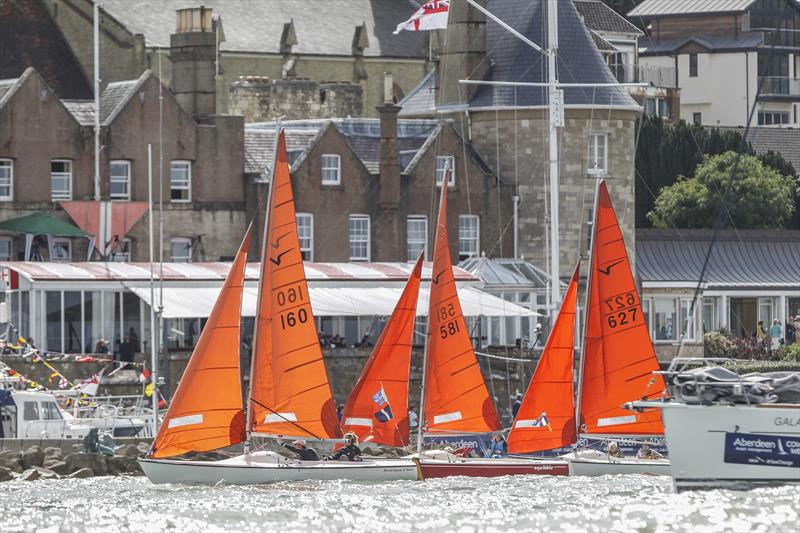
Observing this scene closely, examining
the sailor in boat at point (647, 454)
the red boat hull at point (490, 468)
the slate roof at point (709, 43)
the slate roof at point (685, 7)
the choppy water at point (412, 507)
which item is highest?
the slate roof at point (685, 7)

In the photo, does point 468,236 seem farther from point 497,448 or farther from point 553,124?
point 497,448

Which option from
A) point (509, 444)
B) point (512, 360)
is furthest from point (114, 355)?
point (509, 444)

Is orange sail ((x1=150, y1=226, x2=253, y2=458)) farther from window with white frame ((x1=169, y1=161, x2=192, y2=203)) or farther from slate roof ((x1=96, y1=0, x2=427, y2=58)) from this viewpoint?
slate roof ((x1=96, y1=0, x2=427, y2=58))

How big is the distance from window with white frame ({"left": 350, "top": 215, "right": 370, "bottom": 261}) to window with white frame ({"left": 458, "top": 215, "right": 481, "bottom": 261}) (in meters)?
3.32

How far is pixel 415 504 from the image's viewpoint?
45.5 meters

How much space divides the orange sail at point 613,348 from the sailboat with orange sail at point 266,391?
4.98m

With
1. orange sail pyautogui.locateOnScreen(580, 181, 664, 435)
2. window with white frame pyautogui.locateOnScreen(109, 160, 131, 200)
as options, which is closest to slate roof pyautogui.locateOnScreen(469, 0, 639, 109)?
window with white frame pyautogui.locateOnScreen(109, 160, 131, 200)

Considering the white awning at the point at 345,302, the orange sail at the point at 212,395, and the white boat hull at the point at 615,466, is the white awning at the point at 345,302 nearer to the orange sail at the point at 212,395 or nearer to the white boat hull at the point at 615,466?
the orange sail at the point at 212,395

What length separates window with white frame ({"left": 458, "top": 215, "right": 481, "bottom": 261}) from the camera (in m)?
78.1

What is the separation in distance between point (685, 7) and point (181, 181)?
53.5 meters

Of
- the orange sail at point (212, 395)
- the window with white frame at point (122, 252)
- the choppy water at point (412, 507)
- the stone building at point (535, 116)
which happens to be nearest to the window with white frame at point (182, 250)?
the window with white frame at point (122, 252)

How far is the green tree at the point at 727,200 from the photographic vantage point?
3755 inches

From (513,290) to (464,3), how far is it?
392 inches

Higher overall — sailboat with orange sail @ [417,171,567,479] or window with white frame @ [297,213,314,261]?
window with white frame @ [297,213,314,261]
